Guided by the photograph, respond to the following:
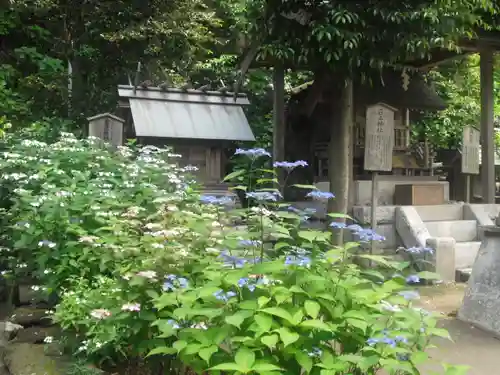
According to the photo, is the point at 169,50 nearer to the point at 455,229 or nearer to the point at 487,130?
the point at 487,130

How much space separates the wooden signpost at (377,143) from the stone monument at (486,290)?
9.09 feet

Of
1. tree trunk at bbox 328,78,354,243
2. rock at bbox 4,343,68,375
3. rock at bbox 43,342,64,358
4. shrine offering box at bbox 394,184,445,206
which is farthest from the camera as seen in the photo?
shrine offering box at bbox 394,184,445,206

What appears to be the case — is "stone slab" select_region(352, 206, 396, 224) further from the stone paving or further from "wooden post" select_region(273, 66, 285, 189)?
the stone paving

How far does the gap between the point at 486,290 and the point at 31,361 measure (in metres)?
4.09

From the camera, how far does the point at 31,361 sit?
323 cm

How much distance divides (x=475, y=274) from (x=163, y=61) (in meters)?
8.66

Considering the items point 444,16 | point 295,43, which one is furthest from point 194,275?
point 444,16

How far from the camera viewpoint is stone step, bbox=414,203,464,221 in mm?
9266

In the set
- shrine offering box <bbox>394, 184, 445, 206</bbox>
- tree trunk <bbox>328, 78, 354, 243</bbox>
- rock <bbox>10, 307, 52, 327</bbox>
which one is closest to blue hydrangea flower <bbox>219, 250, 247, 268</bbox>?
rock <bbox>10, 307, 52, 327</bbox>

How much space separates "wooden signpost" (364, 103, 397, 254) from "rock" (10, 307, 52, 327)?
16.8 feet

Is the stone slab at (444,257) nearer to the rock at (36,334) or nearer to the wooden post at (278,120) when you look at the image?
the wooden post at (278,120)

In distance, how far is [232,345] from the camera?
2160 mm

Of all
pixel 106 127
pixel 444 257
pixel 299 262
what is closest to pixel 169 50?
pixel 106 127

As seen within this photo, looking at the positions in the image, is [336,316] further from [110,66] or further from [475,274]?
[110,66]
